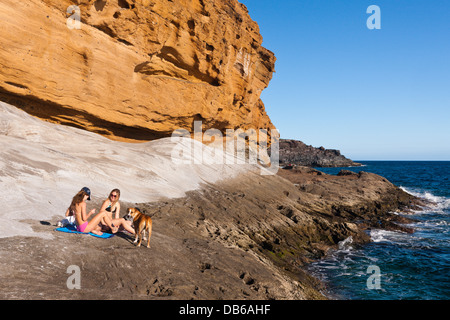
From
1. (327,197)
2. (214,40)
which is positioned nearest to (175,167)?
(214,40)

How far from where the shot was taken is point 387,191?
31.3 meters

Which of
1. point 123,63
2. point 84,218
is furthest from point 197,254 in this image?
point 123,63

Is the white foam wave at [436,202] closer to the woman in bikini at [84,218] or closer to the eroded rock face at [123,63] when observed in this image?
the eroded rock face at [123,63]

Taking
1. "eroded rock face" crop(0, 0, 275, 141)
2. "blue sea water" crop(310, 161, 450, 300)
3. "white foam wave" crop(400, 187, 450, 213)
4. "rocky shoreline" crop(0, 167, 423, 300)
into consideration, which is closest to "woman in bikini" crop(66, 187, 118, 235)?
"rocky shoreline" crop(0, 167, 423, 300)

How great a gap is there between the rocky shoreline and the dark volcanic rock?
263 feet

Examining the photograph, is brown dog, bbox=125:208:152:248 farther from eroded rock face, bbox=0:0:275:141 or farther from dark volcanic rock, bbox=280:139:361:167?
dark volcanic rock, bbox=280:139:361:167

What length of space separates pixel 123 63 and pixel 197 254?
13984 millimetres

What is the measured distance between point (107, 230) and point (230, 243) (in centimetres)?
465

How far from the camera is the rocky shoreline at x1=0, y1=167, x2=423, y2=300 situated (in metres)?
5.60

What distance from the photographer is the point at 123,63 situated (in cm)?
1739

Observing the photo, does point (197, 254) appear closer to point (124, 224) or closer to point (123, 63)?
point (124, 224)

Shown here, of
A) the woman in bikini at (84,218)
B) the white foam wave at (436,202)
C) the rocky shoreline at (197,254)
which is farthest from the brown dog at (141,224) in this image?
the white foam wave at (436,202)

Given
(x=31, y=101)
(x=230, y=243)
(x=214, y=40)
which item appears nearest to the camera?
A: (x=230, y=243)
